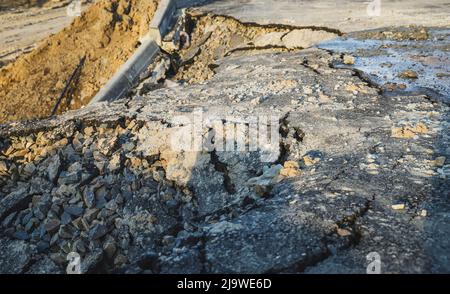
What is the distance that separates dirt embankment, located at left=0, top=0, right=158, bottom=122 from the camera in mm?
7191

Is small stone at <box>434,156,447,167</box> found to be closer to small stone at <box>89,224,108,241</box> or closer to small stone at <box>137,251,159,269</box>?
small stone at <box>137,251,159,269</box>

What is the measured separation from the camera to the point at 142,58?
23.0 ft

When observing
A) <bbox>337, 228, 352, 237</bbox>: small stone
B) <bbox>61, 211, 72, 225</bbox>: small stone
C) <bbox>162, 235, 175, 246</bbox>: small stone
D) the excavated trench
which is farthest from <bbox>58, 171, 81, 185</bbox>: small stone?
the excavated trench

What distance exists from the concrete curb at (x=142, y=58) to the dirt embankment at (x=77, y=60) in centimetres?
41

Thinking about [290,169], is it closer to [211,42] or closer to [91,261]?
[91,261]

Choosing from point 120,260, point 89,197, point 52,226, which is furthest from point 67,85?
point 120,260

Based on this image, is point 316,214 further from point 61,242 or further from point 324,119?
point 61,242

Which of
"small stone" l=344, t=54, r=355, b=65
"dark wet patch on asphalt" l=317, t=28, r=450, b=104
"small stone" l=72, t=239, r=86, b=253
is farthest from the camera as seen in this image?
"small stone" l=344, t=54, r=355, b=65

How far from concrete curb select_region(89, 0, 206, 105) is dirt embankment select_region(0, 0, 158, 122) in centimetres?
41

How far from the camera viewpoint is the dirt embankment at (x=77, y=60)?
7191 mm

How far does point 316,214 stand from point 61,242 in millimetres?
1876

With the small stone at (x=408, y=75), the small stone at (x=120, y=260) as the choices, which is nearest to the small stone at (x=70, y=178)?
the small stone at (x=120, y=260)

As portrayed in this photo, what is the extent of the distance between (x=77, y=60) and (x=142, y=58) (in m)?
1.71
